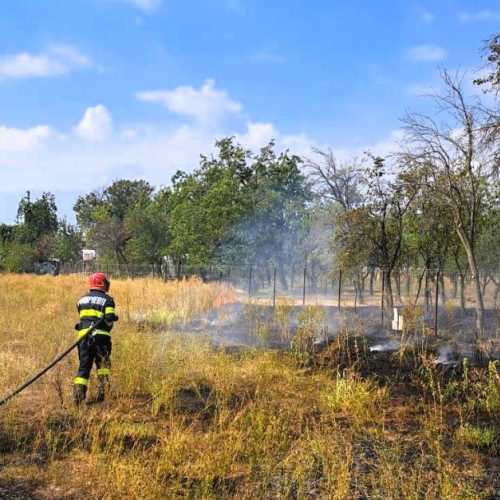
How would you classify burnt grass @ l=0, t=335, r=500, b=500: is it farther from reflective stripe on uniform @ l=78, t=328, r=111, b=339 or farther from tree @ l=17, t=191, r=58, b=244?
tree @ l=17, t=191, r=58, b=244

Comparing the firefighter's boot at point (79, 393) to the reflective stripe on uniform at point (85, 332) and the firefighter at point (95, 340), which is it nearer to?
the firefighter at point (95, 340)

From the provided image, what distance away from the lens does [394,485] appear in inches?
148

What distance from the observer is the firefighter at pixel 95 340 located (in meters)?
6.03

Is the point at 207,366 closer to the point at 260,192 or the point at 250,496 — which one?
the point at 250,496

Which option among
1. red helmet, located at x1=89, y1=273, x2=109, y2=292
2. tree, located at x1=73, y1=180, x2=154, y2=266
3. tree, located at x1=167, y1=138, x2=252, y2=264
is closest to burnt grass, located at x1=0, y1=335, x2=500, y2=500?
red helmet, located at x1=89, y1=273, x2=109, y2=292

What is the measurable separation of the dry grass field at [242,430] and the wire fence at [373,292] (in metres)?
3.25

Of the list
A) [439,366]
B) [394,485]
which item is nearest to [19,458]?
[394,485]

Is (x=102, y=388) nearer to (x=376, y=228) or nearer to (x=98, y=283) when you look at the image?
(x=98, y=283)

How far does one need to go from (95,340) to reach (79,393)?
625 mm

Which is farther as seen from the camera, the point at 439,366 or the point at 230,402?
the point at 439,366

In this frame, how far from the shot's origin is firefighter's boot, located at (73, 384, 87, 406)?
19.3 feet

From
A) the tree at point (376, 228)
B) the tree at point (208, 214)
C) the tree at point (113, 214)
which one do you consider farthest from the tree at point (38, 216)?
the tree at point (376, 228)

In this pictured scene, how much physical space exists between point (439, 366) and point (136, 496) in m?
6.03

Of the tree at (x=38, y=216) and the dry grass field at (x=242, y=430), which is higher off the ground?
the tree at (x=38, y=216)
